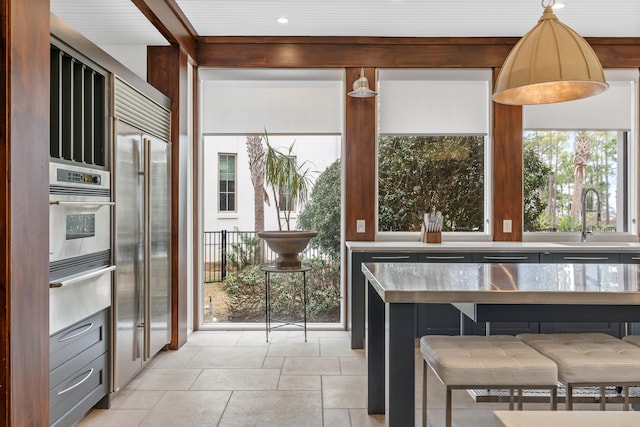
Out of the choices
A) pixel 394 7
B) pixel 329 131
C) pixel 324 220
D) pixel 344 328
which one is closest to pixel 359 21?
pixel 394 7

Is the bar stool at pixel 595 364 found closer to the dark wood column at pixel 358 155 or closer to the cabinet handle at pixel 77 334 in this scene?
the cabinet handle at pixel 77 334

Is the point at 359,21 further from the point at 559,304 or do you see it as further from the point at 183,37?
the point at 559,304

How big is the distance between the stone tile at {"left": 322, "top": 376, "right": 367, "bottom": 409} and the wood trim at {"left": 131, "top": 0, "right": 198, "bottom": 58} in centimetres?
285

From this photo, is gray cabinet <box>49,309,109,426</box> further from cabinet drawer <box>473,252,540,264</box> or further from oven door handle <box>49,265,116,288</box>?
cabinet drawer <box>473,252,540,264</box>

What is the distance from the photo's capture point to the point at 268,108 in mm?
4688

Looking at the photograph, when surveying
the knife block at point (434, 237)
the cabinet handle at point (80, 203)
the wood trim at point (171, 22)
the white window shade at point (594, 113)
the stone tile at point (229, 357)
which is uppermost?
the wood trim at point (171, 22)

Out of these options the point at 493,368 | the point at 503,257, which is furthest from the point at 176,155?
the point at 493,368

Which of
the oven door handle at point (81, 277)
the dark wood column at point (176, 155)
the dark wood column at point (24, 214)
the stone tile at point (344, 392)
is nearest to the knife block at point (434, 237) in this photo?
the stone tile at point (344, 392)

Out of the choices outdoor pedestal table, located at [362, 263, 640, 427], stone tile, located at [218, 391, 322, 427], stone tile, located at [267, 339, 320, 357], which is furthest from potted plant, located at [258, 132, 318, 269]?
outdoor pedestal table, located at [362, 263, 640, 427]

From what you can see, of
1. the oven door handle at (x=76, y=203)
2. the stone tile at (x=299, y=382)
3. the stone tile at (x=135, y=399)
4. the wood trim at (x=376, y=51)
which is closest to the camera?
the oven door handle at (x=76, y=203)

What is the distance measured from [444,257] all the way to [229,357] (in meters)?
1.97

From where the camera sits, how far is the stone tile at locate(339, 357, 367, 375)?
11.2 feet

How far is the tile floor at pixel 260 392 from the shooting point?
8.64ft

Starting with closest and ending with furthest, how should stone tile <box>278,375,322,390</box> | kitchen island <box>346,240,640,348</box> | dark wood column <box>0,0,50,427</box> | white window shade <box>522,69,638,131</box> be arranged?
1. dark wood column <box>0,0,50,427</box>
2. stone tile <box>278,375,322,390</box>
3. kitchen island <box>346,240,640,348</box>
4. white window shade <box>522,69,638,131</box>
